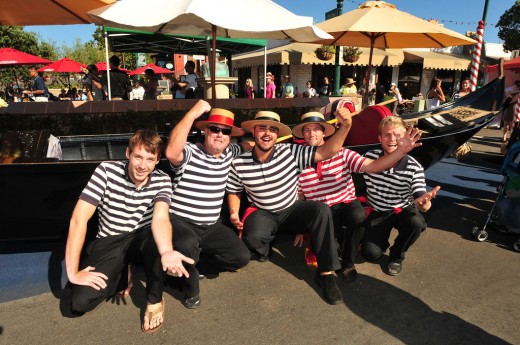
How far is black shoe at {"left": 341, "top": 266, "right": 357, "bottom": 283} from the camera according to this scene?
293 cm

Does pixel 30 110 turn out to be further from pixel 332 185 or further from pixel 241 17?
pixel 332 185

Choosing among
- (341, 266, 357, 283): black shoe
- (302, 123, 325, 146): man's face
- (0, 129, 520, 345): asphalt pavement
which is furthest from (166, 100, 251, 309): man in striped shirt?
(341, 266, 357, 283): black shoe

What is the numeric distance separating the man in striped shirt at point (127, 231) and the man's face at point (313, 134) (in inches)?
48.4

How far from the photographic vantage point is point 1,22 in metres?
4.41

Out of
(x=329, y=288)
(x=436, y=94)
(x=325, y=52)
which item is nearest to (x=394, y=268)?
(x=329, y=288)

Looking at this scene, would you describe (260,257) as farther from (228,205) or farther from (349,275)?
(349,275)

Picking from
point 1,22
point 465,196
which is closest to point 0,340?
point 1,22

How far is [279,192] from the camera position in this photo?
9.53 ft

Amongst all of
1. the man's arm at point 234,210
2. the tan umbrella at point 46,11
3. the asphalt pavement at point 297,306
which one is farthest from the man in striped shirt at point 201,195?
the tan umbrella at point 46,11

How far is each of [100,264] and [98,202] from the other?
425mm

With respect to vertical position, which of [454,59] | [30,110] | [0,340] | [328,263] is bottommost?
[0,340]

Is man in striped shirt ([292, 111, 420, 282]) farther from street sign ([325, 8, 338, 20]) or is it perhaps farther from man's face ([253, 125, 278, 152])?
street sign ([325, 8, 338, 20])

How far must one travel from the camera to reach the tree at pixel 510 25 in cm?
2767

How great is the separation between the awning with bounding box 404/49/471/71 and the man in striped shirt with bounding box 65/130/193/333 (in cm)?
1974
